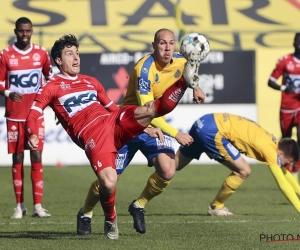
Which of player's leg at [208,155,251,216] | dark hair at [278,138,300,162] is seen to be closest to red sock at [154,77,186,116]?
dark hair at [278,138,300,162]

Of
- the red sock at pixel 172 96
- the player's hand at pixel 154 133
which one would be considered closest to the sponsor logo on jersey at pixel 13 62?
the player's hand at pixel 154 133

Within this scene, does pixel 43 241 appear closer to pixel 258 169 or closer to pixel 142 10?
pixel 258 169

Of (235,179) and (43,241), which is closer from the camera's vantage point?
(43,241)

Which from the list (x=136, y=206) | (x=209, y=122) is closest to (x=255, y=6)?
(x=209, y=122)

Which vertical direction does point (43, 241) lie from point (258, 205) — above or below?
above

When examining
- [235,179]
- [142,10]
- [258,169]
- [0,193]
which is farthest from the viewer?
[142,10]

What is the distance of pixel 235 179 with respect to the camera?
11.0 m

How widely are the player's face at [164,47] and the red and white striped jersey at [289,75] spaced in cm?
585

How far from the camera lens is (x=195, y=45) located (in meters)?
7.99

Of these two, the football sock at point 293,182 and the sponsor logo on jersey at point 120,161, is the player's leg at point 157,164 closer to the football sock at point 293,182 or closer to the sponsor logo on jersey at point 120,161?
the sponsor logo on jersey at point 120,161

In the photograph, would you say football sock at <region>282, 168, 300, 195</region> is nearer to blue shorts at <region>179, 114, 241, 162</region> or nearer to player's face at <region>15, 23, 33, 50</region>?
blue shorts at <region>179, 114, 241, 162</region>

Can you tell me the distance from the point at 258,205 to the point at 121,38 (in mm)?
13497

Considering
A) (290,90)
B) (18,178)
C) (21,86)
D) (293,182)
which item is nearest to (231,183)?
(293,182)

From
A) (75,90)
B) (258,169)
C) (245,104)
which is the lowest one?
(258,169)
